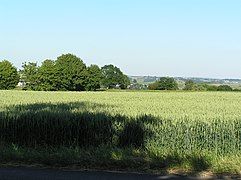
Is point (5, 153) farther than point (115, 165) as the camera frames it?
Yes

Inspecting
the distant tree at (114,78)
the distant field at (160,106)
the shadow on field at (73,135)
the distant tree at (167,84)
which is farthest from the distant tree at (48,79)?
the shadow on field at (73,135)

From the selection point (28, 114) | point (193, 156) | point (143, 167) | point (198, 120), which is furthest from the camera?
point (28, 114)

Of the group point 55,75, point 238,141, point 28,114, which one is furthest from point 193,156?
point 55,75

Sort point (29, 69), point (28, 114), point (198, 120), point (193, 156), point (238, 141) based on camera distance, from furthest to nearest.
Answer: point (29, 69) < point (28, 114) < point (198, 120) < point (238, 141) < point (193, 156)

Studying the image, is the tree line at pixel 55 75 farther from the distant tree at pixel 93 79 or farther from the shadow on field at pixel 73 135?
the shadow on field at pixel 73 135

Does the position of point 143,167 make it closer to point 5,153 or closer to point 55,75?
point 5,153

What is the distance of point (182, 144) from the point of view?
11.1 m

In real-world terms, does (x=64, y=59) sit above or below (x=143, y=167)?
above

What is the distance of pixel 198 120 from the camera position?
38.8ft

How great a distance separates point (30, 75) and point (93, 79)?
15.6 m

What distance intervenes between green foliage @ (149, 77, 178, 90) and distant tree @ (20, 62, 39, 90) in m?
28.3

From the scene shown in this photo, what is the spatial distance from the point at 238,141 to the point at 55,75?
85.1m

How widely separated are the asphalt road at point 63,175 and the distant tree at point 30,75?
88.5 meters

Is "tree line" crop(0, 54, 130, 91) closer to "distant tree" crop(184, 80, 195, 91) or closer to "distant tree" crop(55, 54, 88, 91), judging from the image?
"distant tree" crop(55, 54, 88, 91)
